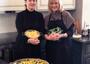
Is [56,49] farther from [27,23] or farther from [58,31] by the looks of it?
[27,23]

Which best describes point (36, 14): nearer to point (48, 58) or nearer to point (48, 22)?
point (48, 22)

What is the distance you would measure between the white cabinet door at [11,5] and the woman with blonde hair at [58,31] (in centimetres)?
44

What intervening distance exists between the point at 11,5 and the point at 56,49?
0.74 metres

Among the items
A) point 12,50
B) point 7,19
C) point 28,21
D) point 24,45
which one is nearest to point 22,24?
point 28,21

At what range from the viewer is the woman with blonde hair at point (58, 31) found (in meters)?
2.38

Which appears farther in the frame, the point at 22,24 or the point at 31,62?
the point at 22,24

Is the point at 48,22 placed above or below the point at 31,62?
above

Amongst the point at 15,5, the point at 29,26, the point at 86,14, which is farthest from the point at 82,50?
the point at 15,5

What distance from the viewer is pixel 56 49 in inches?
95.0

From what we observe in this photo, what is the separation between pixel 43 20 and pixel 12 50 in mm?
543

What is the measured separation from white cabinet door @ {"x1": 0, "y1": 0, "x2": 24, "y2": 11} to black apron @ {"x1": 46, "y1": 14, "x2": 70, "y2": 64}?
1.60ft

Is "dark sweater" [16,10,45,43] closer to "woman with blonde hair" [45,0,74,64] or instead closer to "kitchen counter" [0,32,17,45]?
"woman with blonde hair" [45,0,74,64]

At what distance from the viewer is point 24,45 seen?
233 cm

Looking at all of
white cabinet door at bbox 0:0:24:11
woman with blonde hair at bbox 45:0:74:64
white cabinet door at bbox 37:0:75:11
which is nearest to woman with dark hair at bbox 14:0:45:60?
woman with blonde hair at bbox 45:0:74:64
